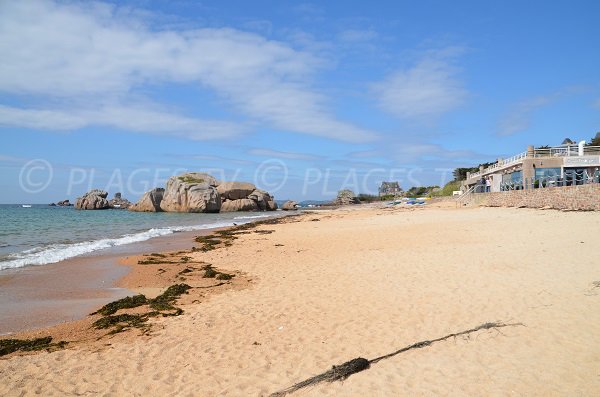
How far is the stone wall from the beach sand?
1040 centimetres

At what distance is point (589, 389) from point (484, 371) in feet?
3.36

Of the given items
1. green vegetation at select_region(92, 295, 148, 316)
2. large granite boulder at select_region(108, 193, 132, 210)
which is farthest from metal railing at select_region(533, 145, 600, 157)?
large granite boulder at select_region(108, 193, 132, 210)

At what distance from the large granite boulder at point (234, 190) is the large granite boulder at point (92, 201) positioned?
85.9 feet

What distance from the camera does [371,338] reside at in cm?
580

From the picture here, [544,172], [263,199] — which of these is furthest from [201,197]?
[544,172]

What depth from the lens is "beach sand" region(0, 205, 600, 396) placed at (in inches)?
177

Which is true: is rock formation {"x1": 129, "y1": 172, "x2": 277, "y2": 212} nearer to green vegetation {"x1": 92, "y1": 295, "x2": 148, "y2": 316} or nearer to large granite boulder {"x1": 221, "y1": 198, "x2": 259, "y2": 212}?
large granite boulder {"x1": 221, "y1": 198, "x2": 259, "y2": 212}

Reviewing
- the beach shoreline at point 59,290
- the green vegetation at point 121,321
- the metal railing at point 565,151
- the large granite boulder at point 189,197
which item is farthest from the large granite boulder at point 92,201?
the green vegetation at point 121,321

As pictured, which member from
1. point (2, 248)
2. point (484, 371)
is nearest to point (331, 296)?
point (484, 371)

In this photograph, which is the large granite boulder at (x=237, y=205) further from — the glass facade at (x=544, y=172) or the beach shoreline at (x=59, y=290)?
the beach shoreline at (x=59, y=290)

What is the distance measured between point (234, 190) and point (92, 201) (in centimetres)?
2927

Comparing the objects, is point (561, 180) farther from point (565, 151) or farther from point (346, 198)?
point (346, 198)

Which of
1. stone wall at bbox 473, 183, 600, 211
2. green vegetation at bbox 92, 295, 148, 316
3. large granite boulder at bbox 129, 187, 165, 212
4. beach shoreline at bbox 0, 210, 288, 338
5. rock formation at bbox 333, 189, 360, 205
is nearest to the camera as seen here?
beach shoreline at bbox 0, 210, 288, 338

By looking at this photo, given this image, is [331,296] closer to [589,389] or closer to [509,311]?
[509,311]
